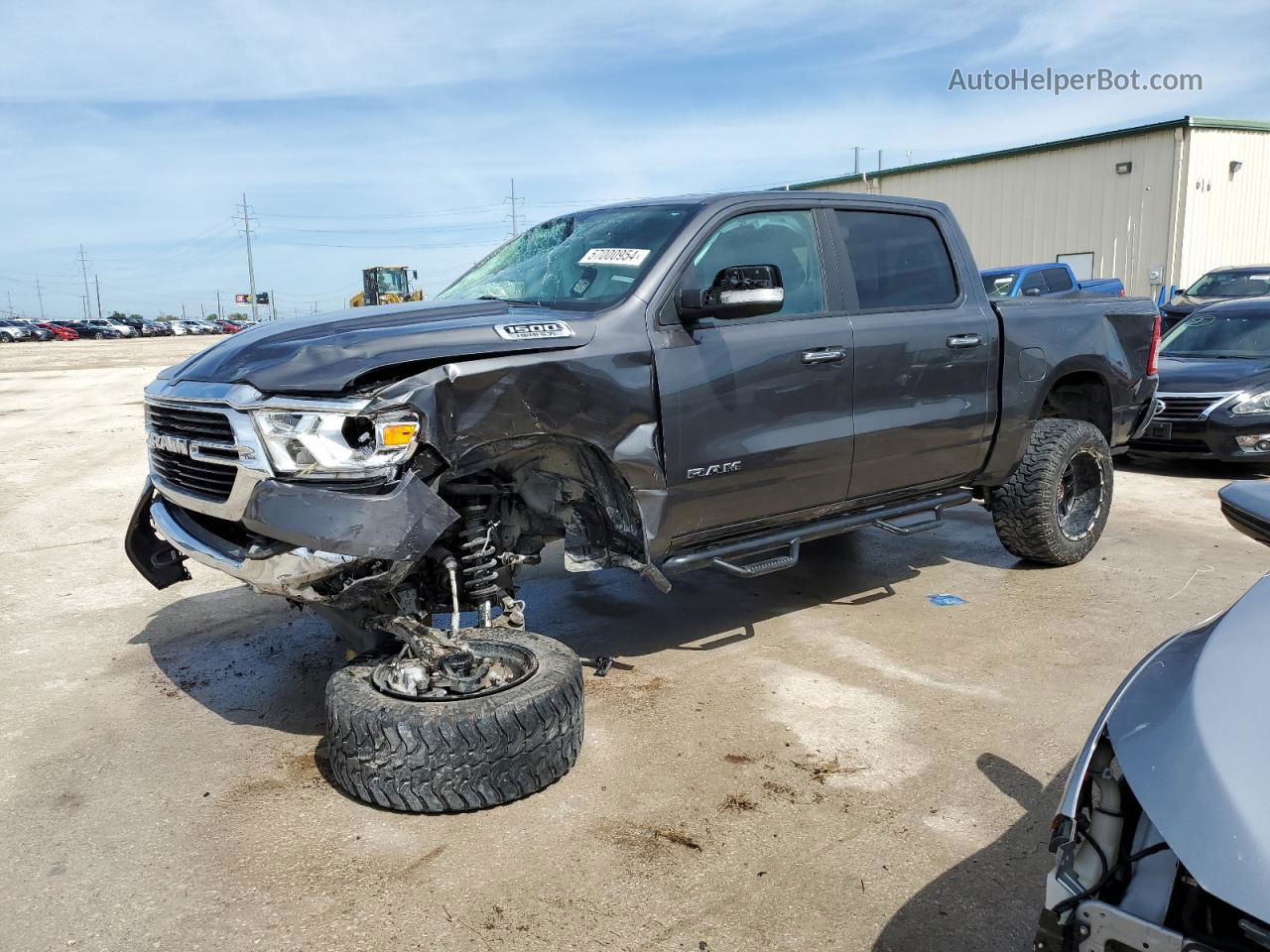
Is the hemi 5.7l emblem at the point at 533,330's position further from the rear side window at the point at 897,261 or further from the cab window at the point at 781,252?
the rear side window at the point at 897,261

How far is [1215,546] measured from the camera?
644 centimetres

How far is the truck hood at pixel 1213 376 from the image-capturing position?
347 inches

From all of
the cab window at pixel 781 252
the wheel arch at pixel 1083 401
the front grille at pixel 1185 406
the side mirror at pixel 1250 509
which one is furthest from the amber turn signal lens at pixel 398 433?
the front grille at pixel 1185 406

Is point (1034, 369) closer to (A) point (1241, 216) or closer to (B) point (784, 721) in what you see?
(B) point (784, 721)

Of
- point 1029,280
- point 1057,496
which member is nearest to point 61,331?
point 1029,280

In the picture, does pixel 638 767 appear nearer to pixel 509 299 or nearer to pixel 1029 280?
pixel 509 299

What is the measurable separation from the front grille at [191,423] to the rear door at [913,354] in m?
2.68

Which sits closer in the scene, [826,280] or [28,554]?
[826,280]

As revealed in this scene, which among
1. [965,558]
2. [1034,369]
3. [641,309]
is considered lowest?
[965,558]

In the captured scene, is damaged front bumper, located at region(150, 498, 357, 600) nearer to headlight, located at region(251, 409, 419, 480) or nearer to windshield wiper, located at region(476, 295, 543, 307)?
headlight, located at region(251, 409, 419, 480)

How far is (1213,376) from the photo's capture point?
Answer: 29.5ft

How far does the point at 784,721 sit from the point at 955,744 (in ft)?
2.10

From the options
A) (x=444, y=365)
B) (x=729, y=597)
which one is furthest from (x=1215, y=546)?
(x=444, y=365)

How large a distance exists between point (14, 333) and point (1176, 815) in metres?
72.6
